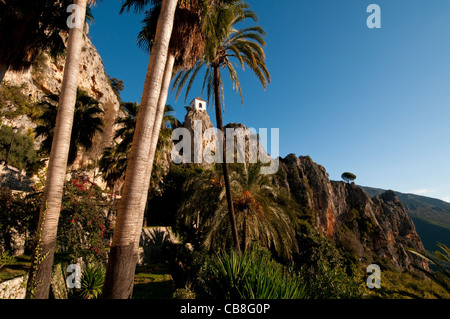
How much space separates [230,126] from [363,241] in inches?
1572

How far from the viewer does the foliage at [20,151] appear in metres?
25.4

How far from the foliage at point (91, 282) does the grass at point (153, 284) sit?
1.50 m

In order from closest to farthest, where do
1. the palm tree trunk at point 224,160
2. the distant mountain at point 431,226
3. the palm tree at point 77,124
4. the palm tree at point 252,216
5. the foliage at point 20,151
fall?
Answer: the palm tree trunk at point 224,160, the palm tree at point 252,216, the palm tree at point 77,124, the foliage at point 20,151, the distant mountain at point 431,226

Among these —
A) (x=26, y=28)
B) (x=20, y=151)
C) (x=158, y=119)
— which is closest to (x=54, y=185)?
(x=158, y=119)

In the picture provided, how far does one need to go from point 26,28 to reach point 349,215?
56983mm

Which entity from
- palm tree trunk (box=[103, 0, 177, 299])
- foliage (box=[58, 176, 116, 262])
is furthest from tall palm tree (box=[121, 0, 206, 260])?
foliage (box=[58, 176, 116, 262])

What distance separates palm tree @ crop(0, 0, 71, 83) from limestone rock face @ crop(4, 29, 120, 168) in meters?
19.8

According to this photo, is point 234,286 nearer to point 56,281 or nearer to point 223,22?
point 56,281

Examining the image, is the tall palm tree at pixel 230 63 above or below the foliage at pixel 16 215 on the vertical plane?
above

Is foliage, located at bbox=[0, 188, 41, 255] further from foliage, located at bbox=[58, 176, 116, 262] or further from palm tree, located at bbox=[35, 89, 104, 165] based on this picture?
palm tree, located at bbox=[35, 89, 104, 165]

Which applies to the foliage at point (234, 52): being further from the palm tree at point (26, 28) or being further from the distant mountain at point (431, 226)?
the distant mountain at point (431, 226)

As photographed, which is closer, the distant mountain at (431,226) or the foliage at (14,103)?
the foliage at (14,103)

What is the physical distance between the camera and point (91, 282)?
7395mm

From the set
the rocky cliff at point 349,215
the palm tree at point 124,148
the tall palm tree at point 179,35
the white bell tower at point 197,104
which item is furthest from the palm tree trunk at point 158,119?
the white bell tower at point 197,104
